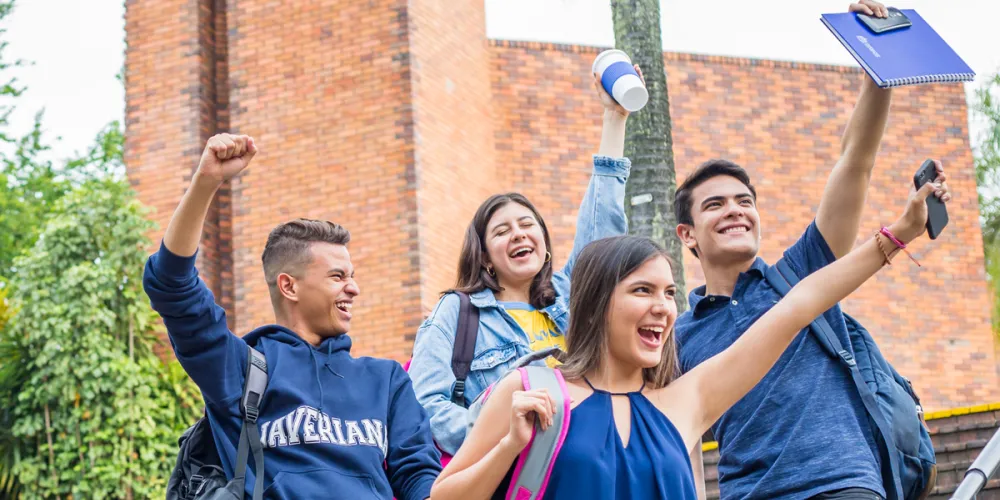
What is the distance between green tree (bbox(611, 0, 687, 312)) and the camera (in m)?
8.54

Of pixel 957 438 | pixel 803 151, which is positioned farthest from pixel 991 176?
pixel 957 438

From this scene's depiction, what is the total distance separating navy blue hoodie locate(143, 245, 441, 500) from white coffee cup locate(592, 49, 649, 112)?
1.31 meters

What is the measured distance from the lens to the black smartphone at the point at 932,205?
377 cm

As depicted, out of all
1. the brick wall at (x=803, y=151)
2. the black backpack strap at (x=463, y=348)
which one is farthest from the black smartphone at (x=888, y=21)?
the brick wall at (x=803, y=151)

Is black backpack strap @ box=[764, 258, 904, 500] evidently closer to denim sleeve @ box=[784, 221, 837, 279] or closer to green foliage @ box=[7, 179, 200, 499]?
denim sleeve @ box=[784, 221, 837, 279]

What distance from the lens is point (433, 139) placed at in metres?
12.6

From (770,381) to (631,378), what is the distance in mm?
818

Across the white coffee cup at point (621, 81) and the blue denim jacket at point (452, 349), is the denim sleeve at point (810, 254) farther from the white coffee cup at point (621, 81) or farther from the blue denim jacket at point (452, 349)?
the white coffee cup at point (621, 81)

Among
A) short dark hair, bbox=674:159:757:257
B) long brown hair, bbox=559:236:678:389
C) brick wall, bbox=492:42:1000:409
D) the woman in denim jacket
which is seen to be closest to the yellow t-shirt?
the woman in denim jacket

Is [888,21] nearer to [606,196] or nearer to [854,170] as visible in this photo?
[854,170]

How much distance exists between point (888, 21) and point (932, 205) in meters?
0.69

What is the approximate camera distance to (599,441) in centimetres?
311

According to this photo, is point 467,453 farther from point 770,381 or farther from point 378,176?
point 378,176

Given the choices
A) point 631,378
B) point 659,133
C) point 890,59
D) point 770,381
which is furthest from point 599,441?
point 659,133
